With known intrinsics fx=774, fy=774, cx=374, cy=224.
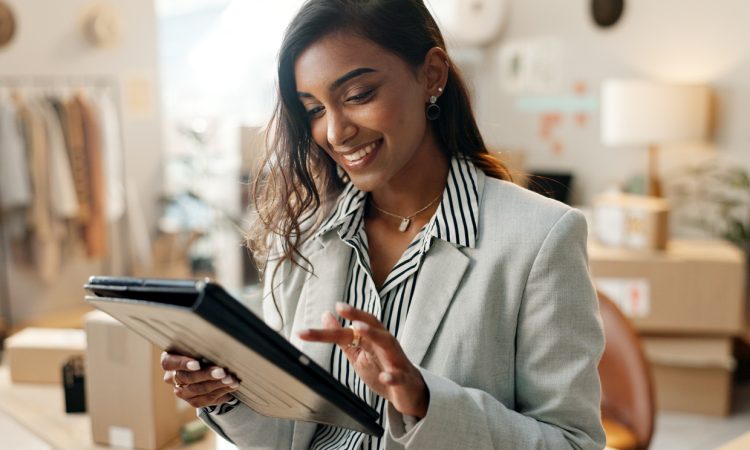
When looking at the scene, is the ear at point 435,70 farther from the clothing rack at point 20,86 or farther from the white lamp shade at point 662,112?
the clothing rack at point 20,86

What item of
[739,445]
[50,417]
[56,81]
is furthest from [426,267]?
[56,81]

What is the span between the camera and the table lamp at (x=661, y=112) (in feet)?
14.1

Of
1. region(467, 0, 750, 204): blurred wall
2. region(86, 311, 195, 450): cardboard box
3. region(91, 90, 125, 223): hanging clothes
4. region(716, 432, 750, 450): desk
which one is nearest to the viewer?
region(716, 432, 750, 450): desk

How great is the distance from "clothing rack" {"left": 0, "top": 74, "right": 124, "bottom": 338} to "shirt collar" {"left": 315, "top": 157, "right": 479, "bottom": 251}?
429cm

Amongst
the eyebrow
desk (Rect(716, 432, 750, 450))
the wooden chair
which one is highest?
the eyebrow

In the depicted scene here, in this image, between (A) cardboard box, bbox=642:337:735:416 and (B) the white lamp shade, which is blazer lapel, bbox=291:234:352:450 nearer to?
(A) cardboard box, bbox=642:337:735:416

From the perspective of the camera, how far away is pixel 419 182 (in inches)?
54.4

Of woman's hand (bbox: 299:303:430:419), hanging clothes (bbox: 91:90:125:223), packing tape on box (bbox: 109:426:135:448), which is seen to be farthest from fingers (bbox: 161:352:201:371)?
→ hanging clothes (bbox: 91:90:125:223)

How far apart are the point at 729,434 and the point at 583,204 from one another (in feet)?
6.80

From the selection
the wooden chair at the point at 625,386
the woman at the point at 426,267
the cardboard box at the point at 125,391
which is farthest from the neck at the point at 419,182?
the wooden chair at the point at 625,386

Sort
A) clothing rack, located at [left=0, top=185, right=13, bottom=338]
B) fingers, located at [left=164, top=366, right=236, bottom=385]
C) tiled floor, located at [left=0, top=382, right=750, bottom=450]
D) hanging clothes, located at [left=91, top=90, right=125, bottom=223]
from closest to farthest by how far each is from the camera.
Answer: fingers, located at [left=164, top=366, right=236, bottom=385] < tiled floor, located at [left=0, top=382, right=750, bottom=450] < clothing rack, located at [left=0, top=185, right=13, bottom=338] < hanging clothes, located at [left=91, top=90, right=125, bottom=223]

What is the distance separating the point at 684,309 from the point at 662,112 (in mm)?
1158

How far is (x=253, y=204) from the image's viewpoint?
5.03 feet

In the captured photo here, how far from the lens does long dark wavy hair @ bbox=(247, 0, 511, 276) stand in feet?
3.97
